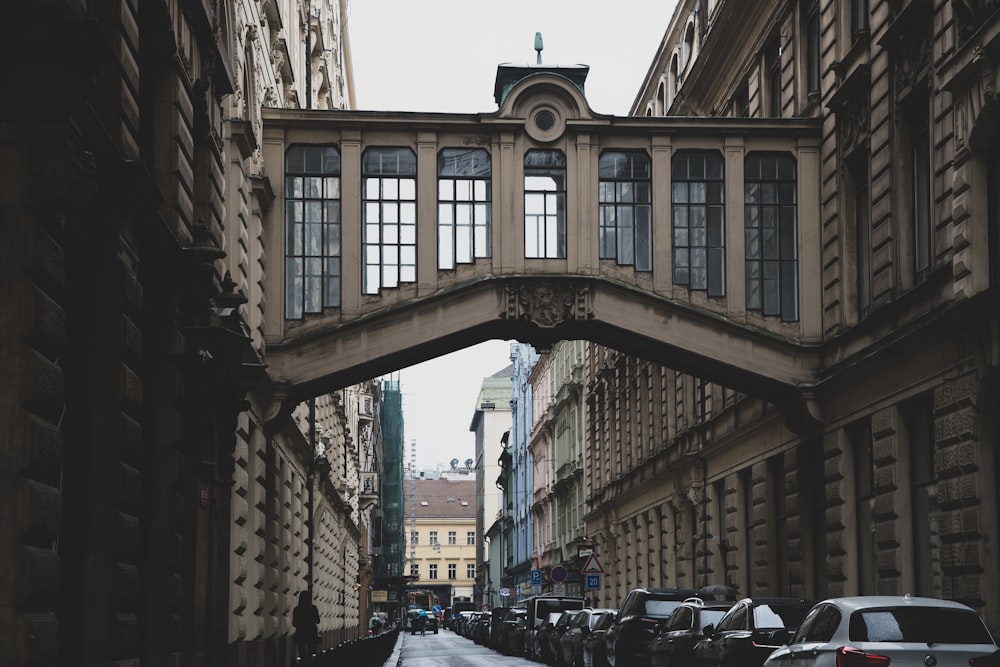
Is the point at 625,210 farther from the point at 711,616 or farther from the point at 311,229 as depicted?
the point at 711,616

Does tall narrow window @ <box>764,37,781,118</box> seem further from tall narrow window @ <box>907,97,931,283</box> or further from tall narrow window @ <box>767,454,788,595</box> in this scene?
tall narrow window @ <box>907,97,931,283</box>

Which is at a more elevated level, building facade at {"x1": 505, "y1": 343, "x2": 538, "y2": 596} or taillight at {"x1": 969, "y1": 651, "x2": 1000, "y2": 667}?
building facade at {"x1": 505, "y1": 343, "x2": 538, "y2": 596}

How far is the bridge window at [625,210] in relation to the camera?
30.0 metres

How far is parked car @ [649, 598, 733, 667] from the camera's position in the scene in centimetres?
2208

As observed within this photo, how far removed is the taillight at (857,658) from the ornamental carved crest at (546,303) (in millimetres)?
16209

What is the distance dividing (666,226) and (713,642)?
38.9 ft

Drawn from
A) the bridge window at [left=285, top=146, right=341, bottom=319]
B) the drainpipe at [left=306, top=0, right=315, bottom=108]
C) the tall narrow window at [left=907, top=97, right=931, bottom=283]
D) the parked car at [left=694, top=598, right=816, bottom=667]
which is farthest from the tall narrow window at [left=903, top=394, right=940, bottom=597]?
the drainpipe at [left=306, top=0, right=315, bottom=108]

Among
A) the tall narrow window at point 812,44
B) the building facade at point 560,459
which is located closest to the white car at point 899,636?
the tall narrow window at point 812,44

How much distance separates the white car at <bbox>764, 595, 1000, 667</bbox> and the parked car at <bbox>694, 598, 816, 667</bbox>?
3.58m

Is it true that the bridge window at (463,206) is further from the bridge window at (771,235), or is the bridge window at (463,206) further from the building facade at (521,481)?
the building facade at (521,481)

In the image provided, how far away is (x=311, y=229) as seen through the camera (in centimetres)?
2986

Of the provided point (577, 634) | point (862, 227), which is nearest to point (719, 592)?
point (577, 634)

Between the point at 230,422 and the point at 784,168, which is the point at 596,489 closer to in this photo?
the point at 784,168

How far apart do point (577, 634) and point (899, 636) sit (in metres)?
19.8
